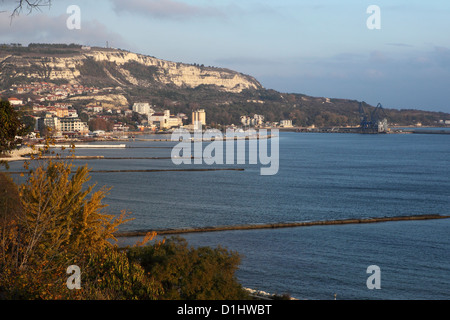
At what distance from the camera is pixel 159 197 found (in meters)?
18.2

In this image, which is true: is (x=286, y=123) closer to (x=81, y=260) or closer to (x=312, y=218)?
(x=312, y=218)

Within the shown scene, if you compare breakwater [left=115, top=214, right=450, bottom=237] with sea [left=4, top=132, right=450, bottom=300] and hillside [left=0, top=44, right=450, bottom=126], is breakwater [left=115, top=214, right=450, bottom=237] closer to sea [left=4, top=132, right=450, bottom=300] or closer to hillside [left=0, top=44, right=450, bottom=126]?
sea [left=4, top=132, right=450, bottom=300]

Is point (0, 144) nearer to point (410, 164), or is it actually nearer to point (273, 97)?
point (410, 164)

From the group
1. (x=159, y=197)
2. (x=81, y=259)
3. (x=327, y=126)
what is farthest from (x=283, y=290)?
(x=327, y=126)

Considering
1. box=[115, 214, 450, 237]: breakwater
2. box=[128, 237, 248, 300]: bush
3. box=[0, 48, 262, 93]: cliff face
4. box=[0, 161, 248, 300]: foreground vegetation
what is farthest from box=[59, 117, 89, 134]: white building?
box=[128, 237, 248, 300]: bush

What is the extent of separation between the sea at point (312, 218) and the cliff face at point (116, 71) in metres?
69.7

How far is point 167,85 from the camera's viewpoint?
117m

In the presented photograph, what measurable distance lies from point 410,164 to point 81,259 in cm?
3034

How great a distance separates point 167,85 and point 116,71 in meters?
11.6

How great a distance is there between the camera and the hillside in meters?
93.8

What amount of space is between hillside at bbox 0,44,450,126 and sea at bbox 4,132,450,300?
6526 centimetres

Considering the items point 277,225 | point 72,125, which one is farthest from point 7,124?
point 72,125

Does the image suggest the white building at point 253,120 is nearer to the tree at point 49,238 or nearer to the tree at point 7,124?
the tree at point 7,124

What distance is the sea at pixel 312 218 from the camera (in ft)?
29.7
